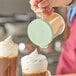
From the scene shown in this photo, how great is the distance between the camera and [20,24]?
2447 millimetres

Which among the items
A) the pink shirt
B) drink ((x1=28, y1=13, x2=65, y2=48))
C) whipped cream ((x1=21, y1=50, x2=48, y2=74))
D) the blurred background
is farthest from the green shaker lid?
the blurred background

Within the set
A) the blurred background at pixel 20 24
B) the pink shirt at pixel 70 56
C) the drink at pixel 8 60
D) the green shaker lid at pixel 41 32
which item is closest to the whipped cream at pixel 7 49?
the drink at pixel 8 60

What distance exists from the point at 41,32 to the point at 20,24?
1.58 metres

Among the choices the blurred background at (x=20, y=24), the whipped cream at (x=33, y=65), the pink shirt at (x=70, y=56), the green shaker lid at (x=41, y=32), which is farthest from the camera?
the blurred background at (x=20, y=24)

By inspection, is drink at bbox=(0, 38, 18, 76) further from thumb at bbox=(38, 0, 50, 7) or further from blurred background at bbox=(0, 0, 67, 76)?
blurred background at bbox=(0, 0, 67, 76)

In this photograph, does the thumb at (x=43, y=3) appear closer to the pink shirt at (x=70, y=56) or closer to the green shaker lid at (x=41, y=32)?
the green shaker lid at (x=41, y=32)

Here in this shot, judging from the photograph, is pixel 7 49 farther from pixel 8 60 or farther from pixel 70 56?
pixel 70 56

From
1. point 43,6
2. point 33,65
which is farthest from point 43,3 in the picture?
point 33,65

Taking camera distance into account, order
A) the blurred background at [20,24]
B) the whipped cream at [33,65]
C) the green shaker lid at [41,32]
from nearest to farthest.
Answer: the green shaker lid at [41,32], the whipped cream at [33,65], the blurred background at [20,24]

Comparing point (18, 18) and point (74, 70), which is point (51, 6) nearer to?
point (74, 70)

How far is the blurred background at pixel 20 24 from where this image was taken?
238cm

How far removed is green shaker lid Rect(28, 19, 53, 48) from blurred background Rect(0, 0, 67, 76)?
1.40 meters

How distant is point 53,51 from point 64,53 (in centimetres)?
76

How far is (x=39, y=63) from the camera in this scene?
1.01 metres
